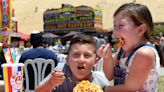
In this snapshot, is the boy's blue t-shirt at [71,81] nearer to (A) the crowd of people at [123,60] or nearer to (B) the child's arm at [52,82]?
(A) the crowd of people at [123,60]

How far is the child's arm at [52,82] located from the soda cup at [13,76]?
0.12m

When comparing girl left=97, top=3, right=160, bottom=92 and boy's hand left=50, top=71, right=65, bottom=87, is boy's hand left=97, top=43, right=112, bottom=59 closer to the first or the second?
girl left=97, top=3, right=160, bottom=92

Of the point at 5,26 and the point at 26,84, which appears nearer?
the point at 5,26

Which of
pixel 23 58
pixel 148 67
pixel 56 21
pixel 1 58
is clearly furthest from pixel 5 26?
pixel 56 21

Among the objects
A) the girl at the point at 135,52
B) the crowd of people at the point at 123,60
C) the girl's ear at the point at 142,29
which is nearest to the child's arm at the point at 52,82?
the crowd of people at the point at 123,60

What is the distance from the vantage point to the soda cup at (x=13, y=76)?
5.72 ft

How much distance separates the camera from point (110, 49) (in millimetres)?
1713

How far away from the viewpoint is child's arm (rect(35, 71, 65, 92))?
1549mm

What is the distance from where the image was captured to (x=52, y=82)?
1.60m

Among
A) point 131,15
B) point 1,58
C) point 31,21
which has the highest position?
point 131,15

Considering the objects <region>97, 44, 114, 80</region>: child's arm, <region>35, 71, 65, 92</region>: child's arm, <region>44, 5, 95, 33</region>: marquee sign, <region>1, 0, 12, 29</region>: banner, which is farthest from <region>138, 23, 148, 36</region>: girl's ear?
<region>44, 5, 95, 33</region>: marquee sign

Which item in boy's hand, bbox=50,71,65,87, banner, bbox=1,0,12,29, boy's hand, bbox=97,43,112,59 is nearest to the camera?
boy's hand, bbox=50,71,65,87

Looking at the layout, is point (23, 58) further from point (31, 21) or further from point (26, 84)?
point (31, 21)

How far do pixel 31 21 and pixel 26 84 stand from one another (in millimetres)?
41894
